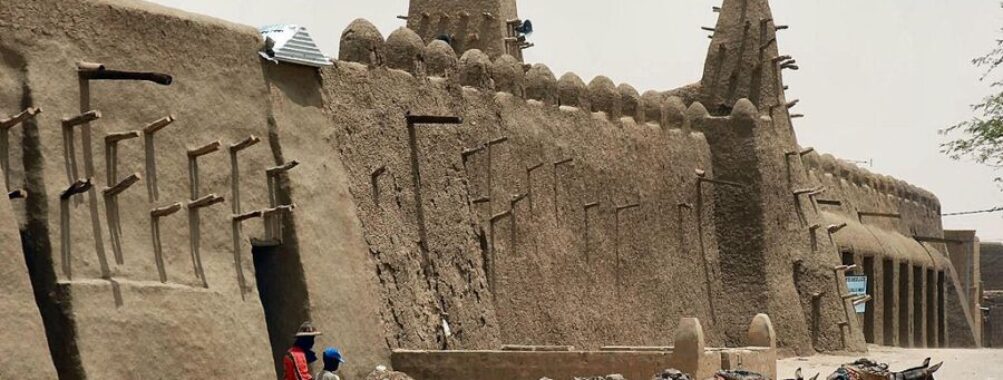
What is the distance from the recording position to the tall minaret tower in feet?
91.0

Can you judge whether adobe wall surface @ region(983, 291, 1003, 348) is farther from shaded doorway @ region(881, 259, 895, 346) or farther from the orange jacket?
the orange jacket

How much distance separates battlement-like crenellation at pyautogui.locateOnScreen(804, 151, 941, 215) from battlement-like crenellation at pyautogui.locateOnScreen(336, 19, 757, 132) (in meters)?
5.87

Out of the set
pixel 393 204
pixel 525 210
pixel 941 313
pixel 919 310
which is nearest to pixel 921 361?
pixel 525 210

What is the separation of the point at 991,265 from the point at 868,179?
15.9m

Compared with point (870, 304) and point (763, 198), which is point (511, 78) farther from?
point (870, 304)

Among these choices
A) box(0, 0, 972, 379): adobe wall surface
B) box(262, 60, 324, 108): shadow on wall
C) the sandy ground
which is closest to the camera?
box(0, 0, 972, 379): adobe wall surface

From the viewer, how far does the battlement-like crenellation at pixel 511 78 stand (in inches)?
796

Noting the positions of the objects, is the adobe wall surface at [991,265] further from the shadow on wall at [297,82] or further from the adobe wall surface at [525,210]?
the shadow on wall at [297,82]

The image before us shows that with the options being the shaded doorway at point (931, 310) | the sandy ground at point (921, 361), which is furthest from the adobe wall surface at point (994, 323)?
the sandy ground at point (921, 361)

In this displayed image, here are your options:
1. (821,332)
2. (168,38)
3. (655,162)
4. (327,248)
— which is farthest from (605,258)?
(168,38)

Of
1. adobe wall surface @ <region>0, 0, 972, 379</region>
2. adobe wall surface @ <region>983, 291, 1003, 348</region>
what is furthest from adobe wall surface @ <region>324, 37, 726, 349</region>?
adobe wall surface @ <region>983, 291, 1003, 348</region>

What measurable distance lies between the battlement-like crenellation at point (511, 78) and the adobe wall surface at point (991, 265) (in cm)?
2544

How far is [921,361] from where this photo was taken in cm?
2822

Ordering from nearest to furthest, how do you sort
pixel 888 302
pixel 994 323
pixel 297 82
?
1. pixel 297 82
2. pixel 888 302
3. pixel 994 323
